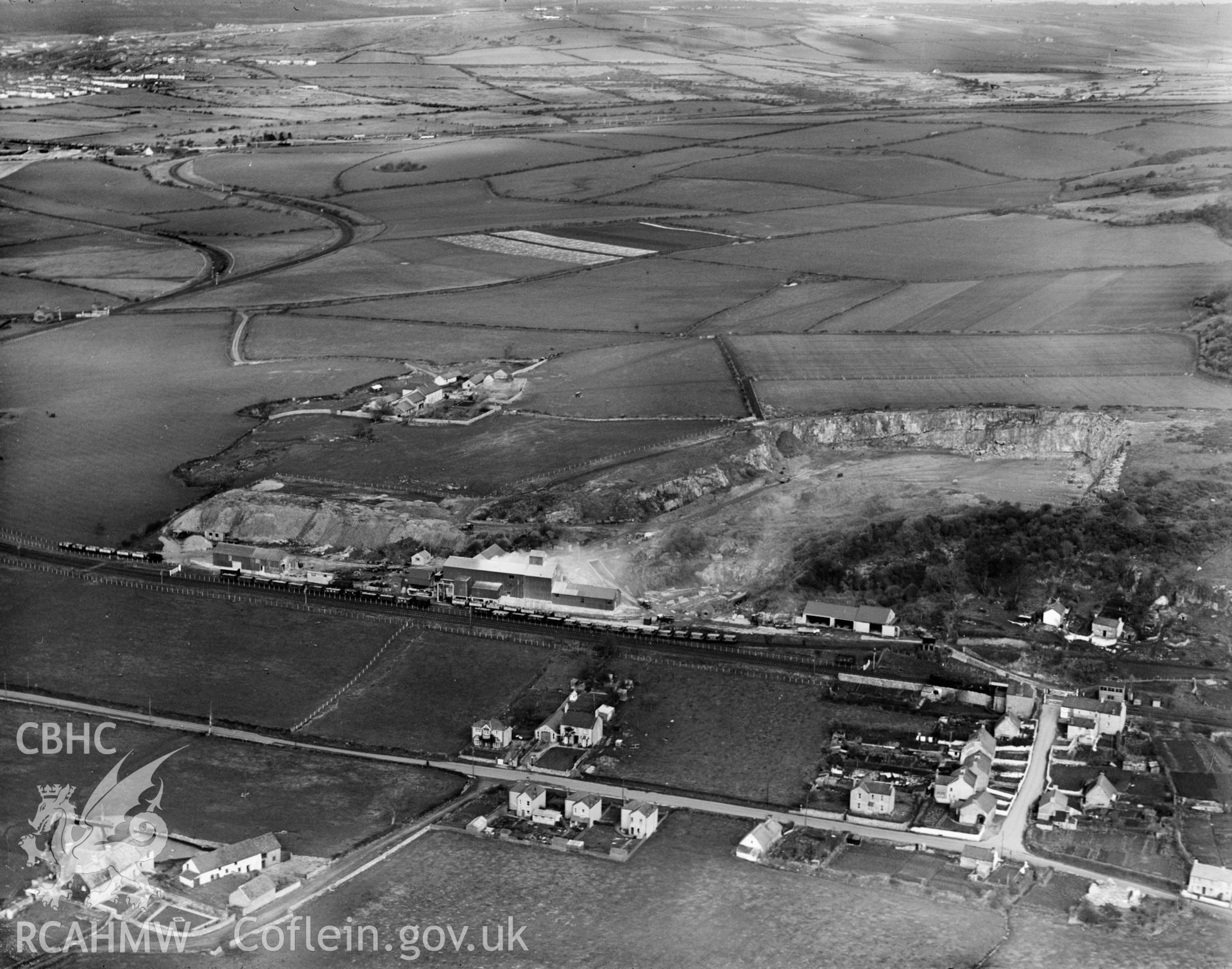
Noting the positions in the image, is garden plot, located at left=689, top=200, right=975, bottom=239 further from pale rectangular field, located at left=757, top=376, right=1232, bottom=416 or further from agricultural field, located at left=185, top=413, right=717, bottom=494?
agricultural field, located at left=185, top=413, right=717, bottom=494

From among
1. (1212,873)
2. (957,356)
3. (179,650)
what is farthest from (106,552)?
(1212,873)

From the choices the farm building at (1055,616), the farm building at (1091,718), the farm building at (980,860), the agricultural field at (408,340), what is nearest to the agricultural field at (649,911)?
the farm building at (980,860)

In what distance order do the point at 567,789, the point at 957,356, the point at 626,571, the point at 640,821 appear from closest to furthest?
the point at 640,821
the point at 567,789
the point at 626,571
the point at 957,356

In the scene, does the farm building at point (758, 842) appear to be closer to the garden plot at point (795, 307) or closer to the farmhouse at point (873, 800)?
the farmhouse at point (873, 800)

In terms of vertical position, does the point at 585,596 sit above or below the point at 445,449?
below

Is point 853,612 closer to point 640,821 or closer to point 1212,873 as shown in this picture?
point 640,821

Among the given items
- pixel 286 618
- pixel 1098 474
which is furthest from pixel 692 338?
pixel 286 618
